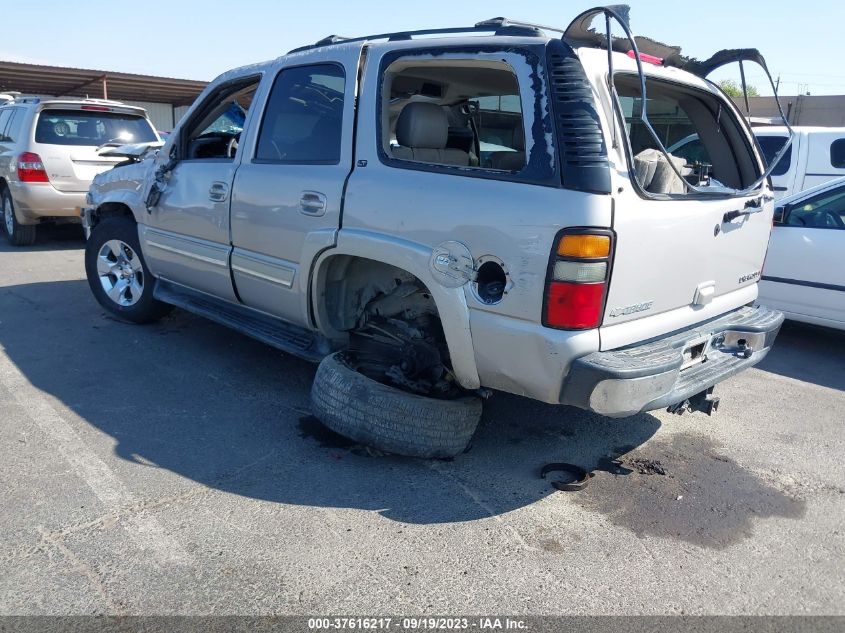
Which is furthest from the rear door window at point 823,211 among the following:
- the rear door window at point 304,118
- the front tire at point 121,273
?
the front tire at point 121,273

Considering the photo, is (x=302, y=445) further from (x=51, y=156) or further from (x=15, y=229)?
(x=15, y=229)

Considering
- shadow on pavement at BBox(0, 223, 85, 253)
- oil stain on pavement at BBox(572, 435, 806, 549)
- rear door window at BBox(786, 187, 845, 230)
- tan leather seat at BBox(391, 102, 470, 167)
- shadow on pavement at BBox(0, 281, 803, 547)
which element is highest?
tan leather seat at BBox(391, 102, 470, 167)

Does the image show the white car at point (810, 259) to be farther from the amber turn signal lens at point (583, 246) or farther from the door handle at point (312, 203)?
the door handle at point (312, 203)

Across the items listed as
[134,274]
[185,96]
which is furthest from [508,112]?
[185,96]

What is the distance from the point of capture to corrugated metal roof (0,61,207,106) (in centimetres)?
1791

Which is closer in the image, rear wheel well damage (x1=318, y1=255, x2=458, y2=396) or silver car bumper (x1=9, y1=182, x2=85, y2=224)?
rear wheel well damage (x1=318, y1=255, x2=458, y2=396)

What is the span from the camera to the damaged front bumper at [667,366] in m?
2.88

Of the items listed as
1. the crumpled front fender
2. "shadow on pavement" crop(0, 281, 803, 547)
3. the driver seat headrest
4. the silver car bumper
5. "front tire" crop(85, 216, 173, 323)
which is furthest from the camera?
the silver car bumper

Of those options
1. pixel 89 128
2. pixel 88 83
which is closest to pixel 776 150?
pixel 89 128

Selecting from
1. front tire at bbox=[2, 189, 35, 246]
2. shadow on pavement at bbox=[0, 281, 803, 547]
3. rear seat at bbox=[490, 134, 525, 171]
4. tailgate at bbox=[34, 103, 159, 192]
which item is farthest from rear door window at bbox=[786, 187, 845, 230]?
front tire at bbox=[2, 189, 35, 246]

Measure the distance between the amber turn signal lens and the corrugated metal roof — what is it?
18.8 m

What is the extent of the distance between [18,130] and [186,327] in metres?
5.13

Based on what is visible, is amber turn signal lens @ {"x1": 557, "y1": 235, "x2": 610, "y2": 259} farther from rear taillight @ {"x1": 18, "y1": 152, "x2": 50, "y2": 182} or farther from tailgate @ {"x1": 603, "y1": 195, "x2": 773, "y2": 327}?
rear taillight @ {"x1": 18, "y1": 152, "x2": 50, "y2": 182}

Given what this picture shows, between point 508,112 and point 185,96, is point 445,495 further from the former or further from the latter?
point 185,96
